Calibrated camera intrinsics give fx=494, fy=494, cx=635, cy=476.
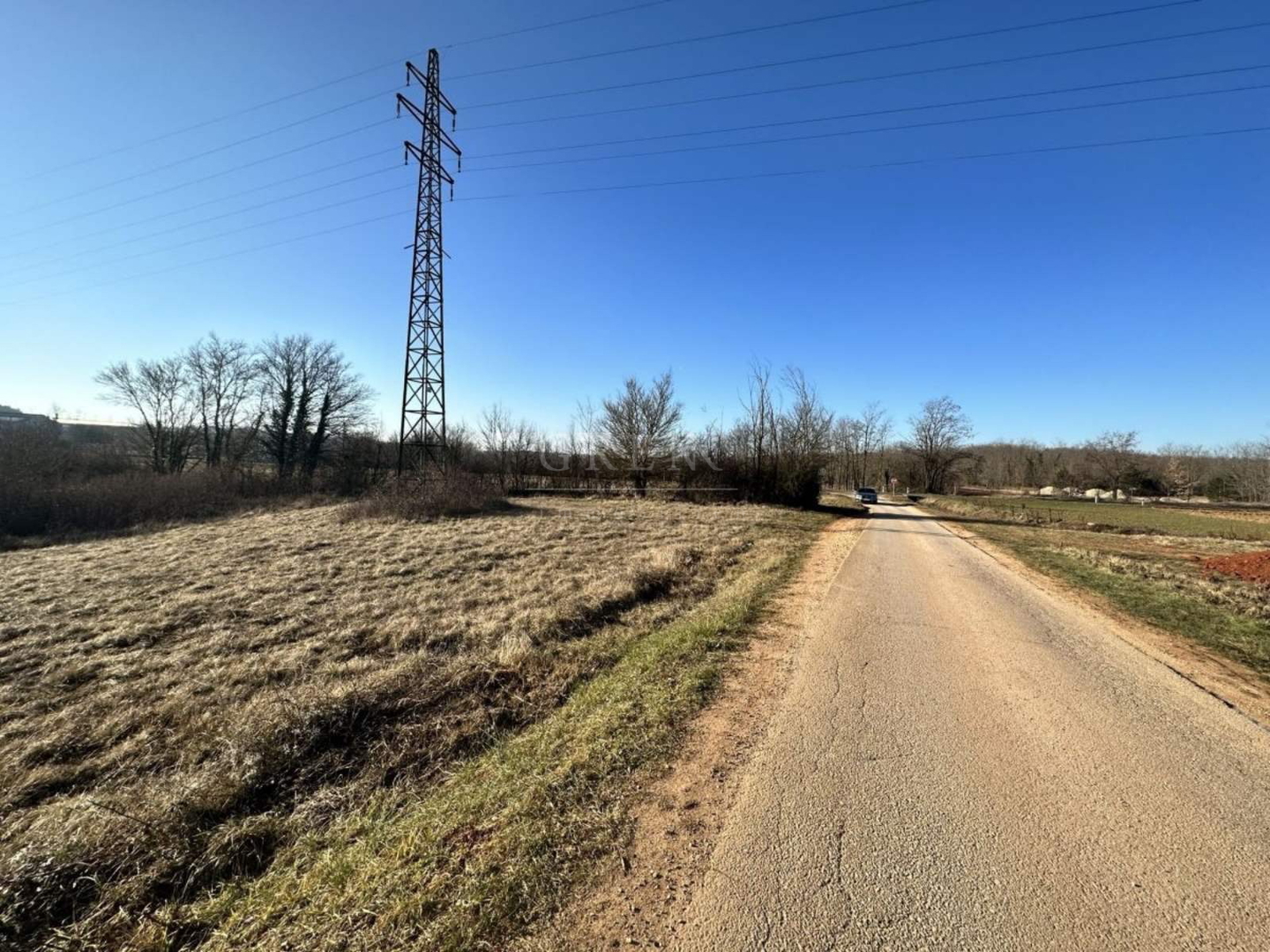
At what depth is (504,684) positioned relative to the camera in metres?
5.45

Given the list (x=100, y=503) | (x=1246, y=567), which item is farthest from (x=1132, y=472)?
(x=100, y=503)

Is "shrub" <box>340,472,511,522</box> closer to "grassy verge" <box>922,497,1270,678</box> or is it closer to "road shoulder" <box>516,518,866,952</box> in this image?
"road shoulder" <box>516,518,866,952</box>

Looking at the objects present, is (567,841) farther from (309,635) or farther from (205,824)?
(309,635)

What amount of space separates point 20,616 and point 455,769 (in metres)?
10.1

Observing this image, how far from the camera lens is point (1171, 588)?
1019 centimetres

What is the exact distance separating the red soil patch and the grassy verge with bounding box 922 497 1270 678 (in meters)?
0.40

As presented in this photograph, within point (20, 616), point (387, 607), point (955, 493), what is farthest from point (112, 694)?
point (955, 493)

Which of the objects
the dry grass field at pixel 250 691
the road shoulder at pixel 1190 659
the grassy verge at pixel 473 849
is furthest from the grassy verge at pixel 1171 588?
the grassy verge at pixel 473 849

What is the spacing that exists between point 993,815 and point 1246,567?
637 inches

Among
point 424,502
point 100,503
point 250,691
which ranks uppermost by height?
point 424,502

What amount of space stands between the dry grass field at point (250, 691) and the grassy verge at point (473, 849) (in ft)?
Answer: 0.39

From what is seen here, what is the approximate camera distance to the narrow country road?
2236mm

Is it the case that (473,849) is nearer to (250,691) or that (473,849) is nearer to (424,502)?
(250,691)

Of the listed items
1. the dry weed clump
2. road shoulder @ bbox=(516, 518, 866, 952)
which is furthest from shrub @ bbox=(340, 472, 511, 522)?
the dry weed clump
